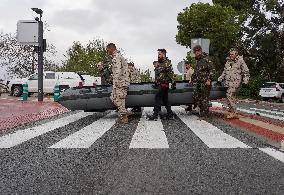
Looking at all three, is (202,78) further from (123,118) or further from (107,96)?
(107,96)

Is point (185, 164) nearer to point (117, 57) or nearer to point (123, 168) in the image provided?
point (123, 168)

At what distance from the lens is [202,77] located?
11.2 meters

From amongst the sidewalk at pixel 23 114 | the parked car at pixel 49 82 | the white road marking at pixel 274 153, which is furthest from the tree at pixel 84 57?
the white road marking at pixel 274 153

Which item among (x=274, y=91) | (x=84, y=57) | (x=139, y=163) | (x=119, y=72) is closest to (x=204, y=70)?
(x=119, y=72)

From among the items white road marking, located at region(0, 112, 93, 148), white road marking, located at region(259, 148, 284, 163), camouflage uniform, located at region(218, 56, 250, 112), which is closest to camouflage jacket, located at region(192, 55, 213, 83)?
camouflage uniform, located at region(218, 56, 250, 112)

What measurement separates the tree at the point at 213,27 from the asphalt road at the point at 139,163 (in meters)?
30.6

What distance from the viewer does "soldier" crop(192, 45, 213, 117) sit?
11.2 m

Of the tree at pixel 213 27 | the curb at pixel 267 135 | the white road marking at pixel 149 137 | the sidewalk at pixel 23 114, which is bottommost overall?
the sidewalk at pixel 23 114

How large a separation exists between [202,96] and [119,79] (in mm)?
2358

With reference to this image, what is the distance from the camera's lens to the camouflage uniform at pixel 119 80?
409 inches

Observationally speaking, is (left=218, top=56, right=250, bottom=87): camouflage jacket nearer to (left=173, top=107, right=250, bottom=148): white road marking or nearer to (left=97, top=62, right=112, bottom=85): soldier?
(left=173, top=107, right=250, bottom=148): white road marking

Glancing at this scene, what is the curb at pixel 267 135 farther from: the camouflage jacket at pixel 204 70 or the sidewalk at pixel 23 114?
the sidewalk at pixel 23 114

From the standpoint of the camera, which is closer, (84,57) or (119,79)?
(119,79)

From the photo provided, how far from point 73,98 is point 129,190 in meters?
8.03
